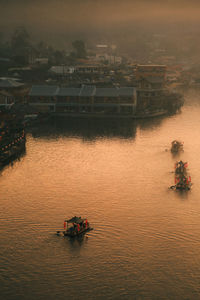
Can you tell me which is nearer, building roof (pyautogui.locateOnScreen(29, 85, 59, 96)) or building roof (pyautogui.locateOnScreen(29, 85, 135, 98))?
building roof (pyautogui.locateOnScreen(29, 85, 135, 98))

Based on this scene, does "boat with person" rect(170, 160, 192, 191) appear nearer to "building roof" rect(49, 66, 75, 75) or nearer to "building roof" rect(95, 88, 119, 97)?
"building roof" rect(95, 88, 119, 97)

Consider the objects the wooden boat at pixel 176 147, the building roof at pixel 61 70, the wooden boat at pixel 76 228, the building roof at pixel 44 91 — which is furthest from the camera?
the building roof at pixel 61 70

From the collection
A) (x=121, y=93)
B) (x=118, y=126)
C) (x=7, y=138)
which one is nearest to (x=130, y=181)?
(x=7, y=138)

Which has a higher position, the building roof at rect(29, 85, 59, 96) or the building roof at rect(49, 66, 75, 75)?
the building roof at rect(49, 66, 75, 75)

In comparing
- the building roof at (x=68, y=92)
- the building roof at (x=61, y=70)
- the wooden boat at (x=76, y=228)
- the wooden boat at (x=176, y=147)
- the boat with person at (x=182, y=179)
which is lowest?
the wooden boat at (x=76, y=228)

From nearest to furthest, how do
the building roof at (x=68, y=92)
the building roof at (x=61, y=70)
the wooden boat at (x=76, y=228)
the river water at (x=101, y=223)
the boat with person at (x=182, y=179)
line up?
1. the river water at (x=101, y=223)
2. the wooden boat at (x=76, y=228)
3. the boat with person at (x=182, y=179)
4. the building roof at (x=68, y=92)
5. the building roof at (x=61, y=70)

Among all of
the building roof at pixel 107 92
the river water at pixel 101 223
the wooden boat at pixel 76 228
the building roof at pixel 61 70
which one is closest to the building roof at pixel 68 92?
the building roof at pixel 107 92

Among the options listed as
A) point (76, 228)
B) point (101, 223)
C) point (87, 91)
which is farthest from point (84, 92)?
point (76, 228)

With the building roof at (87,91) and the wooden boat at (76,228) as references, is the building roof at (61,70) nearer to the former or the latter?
the building roof at (87,91)

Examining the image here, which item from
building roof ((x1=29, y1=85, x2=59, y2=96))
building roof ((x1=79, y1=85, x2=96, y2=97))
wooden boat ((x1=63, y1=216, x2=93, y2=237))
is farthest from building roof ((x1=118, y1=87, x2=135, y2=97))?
wooden boat ((x1=63, y1=216, x2=93, y2=237))

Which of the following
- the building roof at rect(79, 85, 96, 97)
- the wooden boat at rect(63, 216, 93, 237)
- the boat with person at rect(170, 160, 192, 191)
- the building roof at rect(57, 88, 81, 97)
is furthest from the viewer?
the building roof at rect(57, 88, 81, 97)
